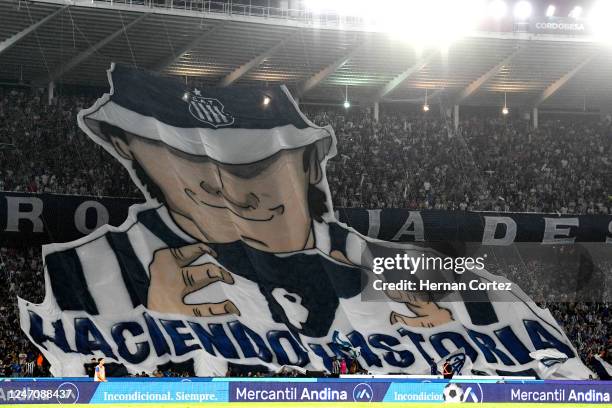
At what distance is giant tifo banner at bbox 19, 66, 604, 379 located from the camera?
33.7 m

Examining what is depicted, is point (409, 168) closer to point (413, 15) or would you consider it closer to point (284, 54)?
point (413, 15)

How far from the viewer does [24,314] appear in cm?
3234

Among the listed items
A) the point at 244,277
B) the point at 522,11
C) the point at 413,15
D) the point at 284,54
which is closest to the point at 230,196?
the point at 244,277

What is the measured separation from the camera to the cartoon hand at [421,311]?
36719mm

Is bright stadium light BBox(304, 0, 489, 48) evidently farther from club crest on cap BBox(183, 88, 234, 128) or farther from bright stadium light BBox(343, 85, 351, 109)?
club crest on cap BBox(183, 88, 234, 128)

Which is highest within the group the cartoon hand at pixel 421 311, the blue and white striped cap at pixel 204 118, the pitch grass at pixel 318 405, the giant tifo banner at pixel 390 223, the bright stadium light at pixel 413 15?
the bright stadium light at pixel 413 15

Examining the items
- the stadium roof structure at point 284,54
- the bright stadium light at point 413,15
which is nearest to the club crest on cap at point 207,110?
the stadium roof structure at point 284,54

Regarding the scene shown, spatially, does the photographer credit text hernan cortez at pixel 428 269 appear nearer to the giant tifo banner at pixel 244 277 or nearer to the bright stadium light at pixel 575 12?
the giant tifo banner at pixel 244 277

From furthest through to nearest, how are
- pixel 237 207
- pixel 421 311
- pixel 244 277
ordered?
pixel 237 207
pixel 421 311
pixel 244 277

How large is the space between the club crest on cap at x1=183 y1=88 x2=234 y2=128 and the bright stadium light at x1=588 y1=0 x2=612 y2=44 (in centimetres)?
1681

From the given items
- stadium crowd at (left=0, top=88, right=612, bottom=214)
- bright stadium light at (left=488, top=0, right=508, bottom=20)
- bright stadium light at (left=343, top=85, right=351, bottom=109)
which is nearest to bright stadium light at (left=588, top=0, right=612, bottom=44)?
bright stadium light at (left=488, top=0, right=508, bottom=20)

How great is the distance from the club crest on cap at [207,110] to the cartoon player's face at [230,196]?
2.21 metres

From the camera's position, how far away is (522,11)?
146 ft

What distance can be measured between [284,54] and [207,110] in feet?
19.9
